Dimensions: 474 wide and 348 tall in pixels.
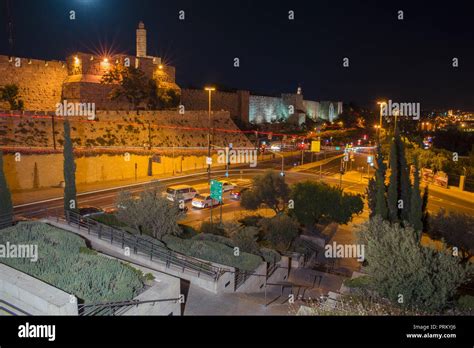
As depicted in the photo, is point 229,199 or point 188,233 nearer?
point 188,233

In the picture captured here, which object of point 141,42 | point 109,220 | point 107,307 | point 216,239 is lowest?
point 216,239

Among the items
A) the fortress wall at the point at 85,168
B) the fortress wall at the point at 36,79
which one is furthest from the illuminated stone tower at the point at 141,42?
the fortress wall at the point at 85,168

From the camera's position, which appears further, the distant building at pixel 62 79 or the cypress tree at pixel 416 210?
the distant building at pixel 62 79

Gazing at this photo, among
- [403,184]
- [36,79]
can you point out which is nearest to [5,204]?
[403,184]

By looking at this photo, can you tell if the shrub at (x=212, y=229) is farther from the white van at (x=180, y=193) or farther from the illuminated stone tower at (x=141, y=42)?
the illuminated stone tower at (x=141, y=42)

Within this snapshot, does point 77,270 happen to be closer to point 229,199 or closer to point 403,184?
point 403,184

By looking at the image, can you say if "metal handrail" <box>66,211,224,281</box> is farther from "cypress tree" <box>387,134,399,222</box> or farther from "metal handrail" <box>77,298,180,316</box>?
"cypress tree" <box>387,134,399,222</box>

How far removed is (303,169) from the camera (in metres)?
44.1

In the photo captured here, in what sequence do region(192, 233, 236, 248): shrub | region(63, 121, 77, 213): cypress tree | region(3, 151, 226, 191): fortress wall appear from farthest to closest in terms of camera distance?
1. region(3, 151, 226, 191): fortress wall
2. region(63, 121, 77, 213): cypress tree
3. region(192, 233, 236, 248): shrub

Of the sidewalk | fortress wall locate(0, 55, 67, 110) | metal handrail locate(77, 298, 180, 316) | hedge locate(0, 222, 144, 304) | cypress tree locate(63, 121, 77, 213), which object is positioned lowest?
the sidewalk

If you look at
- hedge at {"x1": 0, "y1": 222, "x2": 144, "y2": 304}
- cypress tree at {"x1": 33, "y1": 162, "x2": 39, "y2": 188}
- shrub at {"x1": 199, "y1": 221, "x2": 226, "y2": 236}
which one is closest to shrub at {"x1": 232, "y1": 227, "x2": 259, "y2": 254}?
shrub at {"x1": 199, "y1": 221, "x2": 226, "y2": 236}

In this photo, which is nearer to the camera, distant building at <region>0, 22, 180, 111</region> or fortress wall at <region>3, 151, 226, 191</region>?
fortress wall at <region>3, 151, 226, 191</region>
